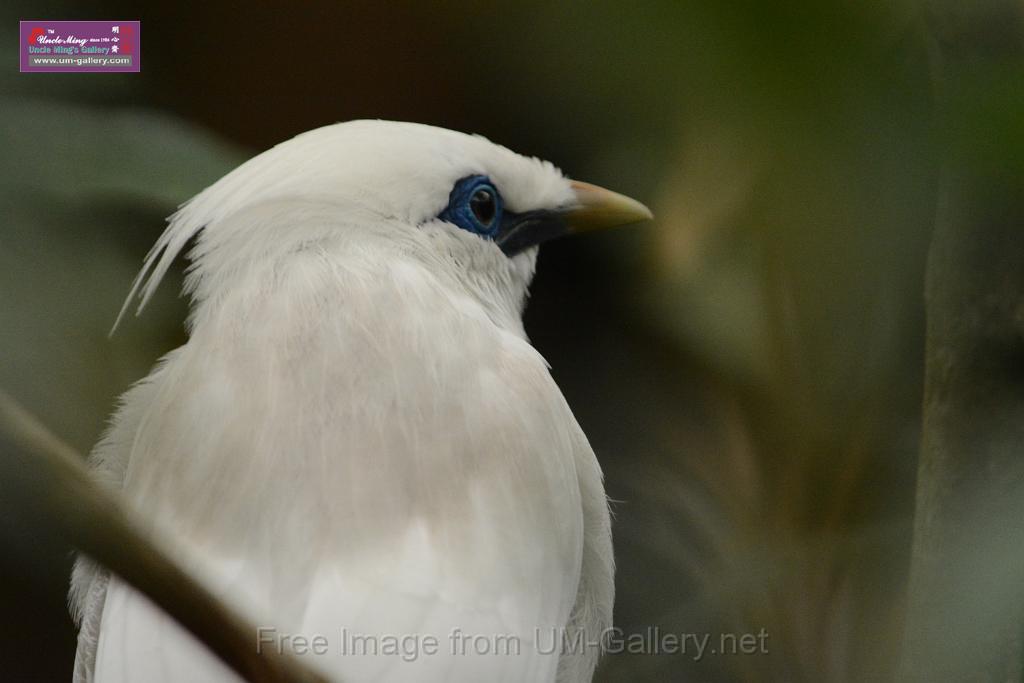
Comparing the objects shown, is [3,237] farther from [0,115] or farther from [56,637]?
[56,637]

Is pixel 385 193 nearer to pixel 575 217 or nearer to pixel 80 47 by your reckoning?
pixel 575 217

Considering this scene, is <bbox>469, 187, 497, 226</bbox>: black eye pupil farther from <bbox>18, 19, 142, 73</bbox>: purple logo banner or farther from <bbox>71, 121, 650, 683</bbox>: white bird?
<bbox>18, 19, 142, 73</bbox>: purple logo banner

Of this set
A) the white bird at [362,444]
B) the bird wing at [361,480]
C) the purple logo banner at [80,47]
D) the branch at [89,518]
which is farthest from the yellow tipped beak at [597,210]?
the branch at [89,518]

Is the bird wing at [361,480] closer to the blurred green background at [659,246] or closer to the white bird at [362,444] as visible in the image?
the white bird at [362,444]

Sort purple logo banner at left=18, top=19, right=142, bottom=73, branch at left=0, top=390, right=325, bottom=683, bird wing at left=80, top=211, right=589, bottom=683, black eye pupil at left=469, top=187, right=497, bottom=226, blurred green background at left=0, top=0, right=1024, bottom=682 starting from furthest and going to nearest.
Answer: black eye pupil at left=469, top=187, right=497, bottom=226 → purple logo banner at left=18, top=19, right=142, bottom=73 → bird wing at left=80, top=211, right=589, bottom=683 → blurred green background at left=0, top=0, right=1024, bottom=682 → branch at left=0, top=390, right=325, bottom=683

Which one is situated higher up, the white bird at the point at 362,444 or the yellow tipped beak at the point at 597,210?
the yellow tipped beak at the point at 597,210

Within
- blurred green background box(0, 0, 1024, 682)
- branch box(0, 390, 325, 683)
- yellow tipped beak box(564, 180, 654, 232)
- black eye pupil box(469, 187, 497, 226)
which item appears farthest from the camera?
yellow tipped beak box(564, 180, 654, 232)

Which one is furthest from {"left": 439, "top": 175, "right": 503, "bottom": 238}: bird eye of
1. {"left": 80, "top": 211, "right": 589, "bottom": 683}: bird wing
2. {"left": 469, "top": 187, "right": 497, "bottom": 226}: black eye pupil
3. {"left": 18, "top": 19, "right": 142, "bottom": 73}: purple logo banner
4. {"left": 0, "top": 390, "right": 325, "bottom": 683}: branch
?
{"left": 0, "top": 390, "right": 325, "bottom": 683}: branch

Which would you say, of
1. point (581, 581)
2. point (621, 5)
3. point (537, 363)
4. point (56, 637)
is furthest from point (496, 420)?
point (56, 637)
